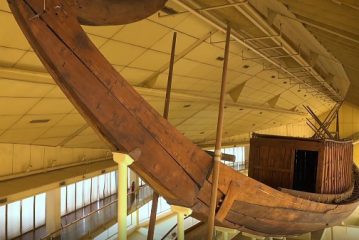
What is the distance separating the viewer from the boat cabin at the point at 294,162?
7.17 m

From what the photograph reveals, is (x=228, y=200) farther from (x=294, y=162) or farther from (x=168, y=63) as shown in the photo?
(x=168, y=63)

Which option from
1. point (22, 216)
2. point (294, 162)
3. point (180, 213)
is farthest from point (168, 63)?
point (22, 216)

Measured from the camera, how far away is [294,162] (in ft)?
23.8

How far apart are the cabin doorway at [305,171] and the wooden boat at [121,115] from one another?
3.84 meters

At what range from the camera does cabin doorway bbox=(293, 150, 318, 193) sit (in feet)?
26.4

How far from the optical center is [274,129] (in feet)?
76.0

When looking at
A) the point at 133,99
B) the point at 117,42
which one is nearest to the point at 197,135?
the point at 117,42

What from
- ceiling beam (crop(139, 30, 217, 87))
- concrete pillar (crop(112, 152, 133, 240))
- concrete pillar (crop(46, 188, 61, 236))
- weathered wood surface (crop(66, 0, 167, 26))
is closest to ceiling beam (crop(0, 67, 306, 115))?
ceiling beam (crop(139, 30, 217, 87))

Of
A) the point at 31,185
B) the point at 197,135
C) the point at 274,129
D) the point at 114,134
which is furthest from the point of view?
the point at 274,129

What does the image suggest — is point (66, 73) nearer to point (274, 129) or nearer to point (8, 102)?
point (8, 102)

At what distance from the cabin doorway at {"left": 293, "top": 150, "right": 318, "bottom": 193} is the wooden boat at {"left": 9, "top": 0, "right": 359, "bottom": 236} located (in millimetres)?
3841

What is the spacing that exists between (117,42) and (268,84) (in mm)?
7704

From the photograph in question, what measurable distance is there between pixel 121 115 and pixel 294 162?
524cm

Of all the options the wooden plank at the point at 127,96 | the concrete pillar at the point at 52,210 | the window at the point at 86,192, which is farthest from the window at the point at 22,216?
the wooden plank at the point at 127,96
